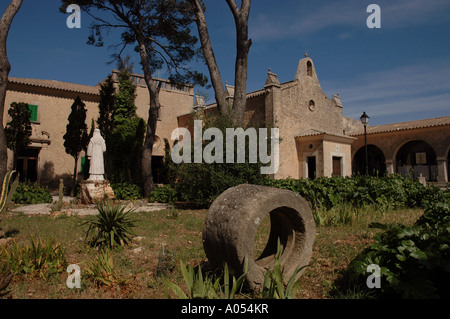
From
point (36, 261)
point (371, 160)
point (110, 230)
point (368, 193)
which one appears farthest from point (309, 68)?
point (36, 261)

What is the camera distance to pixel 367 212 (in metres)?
7.48

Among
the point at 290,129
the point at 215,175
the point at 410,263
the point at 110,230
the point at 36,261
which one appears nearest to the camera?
the point at 410,263

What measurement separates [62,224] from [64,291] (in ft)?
14.4

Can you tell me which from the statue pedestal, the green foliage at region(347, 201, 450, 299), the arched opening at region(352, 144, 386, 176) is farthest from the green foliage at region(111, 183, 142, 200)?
the arched opening at region(352, 144, 386, 176)

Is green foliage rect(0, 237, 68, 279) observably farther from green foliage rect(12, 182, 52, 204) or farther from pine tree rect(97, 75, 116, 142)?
pine tree rect(97, 75, 116, 142)

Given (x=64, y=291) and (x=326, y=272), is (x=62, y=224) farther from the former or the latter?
(x=326, y=272)

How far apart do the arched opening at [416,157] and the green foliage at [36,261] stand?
79.7ft

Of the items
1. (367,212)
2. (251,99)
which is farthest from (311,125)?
(367,212)

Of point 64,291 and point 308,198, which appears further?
point 308,198

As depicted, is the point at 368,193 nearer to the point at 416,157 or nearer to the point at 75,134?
the point at 75,134

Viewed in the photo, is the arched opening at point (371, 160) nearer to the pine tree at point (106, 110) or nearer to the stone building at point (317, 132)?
the stone building at point (317, 132)
